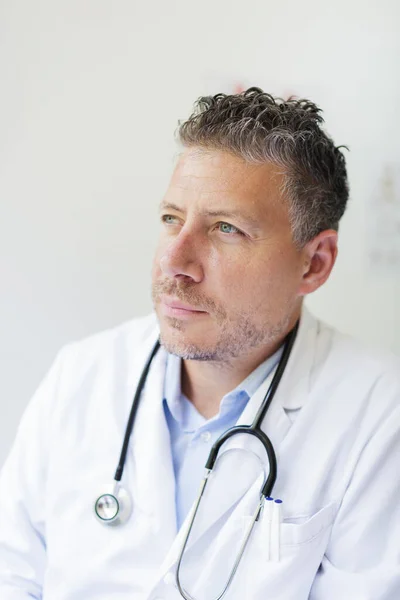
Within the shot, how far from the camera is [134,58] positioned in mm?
1578

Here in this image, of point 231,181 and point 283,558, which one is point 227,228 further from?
point 283,558

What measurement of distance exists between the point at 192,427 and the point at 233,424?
0.28ft

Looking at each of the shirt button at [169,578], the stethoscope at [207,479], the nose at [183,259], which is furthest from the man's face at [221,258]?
the shirt button at [169,578]

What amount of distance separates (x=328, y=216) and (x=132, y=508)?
0.65m

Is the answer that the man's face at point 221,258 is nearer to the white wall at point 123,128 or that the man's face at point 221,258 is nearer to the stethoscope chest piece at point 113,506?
the stethoscope chest piece at point 113,506

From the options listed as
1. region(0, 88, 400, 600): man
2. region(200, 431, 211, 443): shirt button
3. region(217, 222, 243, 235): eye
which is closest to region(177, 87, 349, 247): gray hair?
region(0, 88, 400, 600): man

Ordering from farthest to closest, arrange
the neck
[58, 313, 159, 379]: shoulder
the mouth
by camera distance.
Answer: [58, 313, 159, 379]: shoulder < the neck < the mouth

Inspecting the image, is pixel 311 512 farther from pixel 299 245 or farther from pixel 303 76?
pixel 303 76

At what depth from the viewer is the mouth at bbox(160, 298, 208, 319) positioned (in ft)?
3.90

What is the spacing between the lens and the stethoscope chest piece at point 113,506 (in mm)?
1200

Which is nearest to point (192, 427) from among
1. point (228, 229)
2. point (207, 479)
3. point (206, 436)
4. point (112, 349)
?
point (206, 436)

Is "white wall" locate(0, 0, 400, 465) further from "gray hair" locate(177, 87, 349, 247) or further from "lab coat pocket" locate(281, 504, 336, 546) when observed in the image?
"lab coat pocket" locate(281, 504, 336, 546)

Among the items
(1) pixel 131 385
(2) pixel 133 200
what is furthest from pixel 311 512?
(2) pixel 133 200

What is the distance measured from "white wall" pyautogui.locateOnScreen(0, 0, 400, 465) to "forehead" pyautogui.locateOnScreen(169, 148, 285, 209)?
1.31 ft
